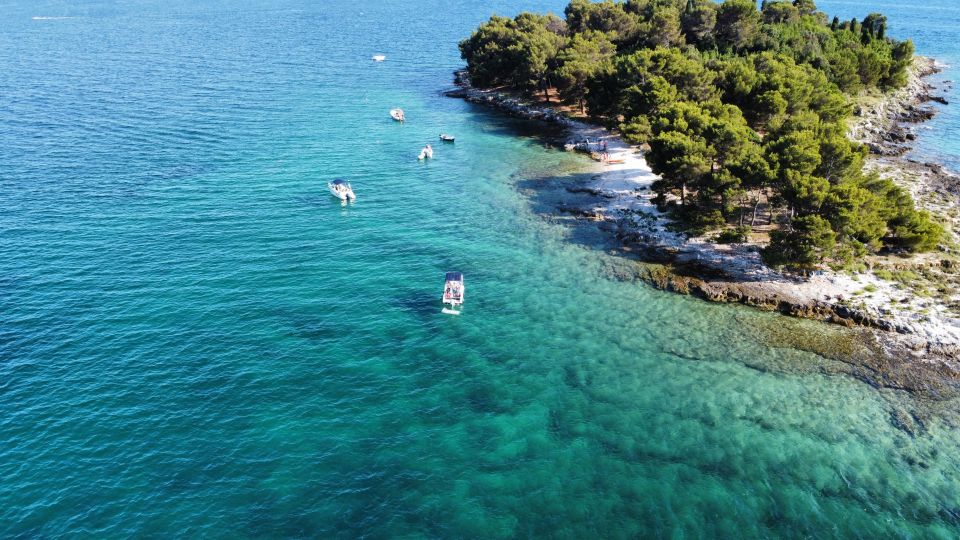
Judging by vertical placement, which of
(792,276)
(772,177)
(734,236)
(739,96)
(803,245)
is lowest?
(792,276)

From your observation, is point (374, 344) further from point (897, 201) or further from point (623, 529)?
point (897, 201)

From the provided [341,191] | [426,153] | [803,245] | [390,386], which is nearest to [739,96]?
[803,245]

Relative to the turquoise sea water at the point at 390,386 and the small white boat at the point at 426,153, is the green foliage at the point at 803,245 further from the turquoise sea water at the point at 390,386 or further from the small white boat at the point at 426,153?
the small white boat at the point at 426,153

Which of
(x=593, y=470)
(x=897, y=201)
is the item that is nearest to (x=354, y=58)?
(x=897, y=201)

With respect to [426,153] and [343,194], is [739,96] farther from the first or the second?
[343,194]

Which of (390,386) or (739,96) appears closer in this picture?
(390,386)
